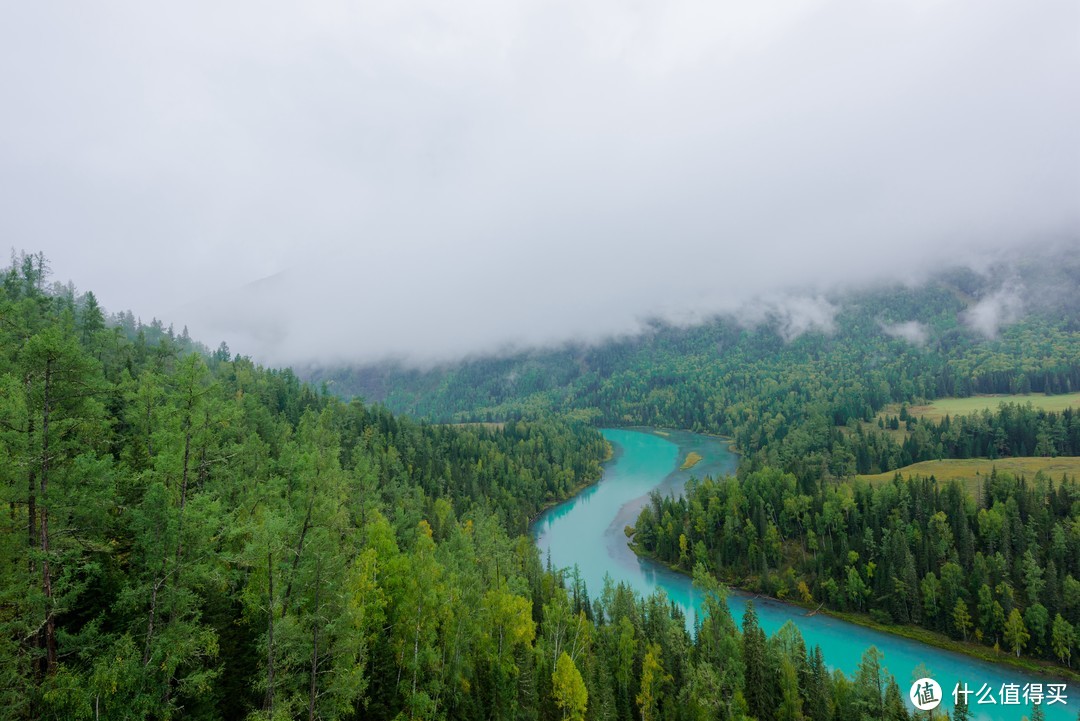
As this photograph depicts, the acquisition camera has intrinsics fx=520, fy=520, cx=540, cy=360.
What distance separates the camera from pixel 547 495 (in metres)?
152

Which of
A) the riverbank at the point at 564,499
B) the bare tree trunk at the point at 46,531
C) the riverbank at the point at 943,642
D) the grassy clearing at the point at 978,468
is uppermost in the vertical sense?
the bare tree trunk at the point at 46,531

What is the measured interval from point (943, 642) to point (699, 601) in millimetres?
34282

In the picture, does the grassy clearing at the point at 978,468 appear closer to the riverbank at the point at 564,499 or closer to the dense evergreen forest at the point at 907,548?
the dense evergreen forest at the point at 907,548

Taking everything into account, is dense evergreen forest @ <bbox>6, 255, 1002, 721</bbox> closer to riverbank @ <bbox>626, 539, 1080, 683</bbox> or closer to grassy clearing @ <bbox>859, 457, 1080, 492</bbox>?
riverbank @ <bbox>626, 539, 1080, 683</bbox>

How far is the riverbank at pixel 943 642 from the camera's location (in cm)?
6750

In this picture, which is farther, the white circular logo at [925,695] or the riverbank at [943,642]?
the riverbank at [943,642]

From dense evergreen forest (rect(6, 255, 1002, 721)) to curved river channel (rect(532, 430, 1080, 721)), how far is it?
9.68 metres

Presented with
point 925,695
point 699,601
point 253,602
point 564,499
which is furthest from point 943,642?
point 564,499

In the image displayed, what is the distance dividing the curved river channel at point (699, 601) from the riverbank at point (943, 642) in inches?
31.1

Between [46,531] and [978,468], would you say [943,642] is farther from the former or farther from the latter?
[46,531]

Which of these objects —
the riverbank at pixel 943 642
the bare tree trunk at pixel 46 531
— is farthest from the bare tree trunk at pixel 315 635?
the riverbank at pixel 943 642

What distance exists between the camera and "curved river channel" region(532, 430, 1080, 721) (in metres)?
65.1

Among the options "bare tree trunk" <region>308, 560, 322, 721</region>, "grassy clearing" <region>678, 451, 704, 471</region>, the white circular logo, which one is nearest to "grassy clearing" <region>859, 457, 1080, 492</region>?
"grassy clearing" <region>678, 451, 704, 471</region>

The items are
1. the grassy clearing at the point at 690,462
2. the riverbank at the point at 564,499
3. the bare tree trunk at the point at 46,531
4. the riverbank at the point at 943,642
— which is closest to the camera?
the bare tree trunk at the point at 46,531
